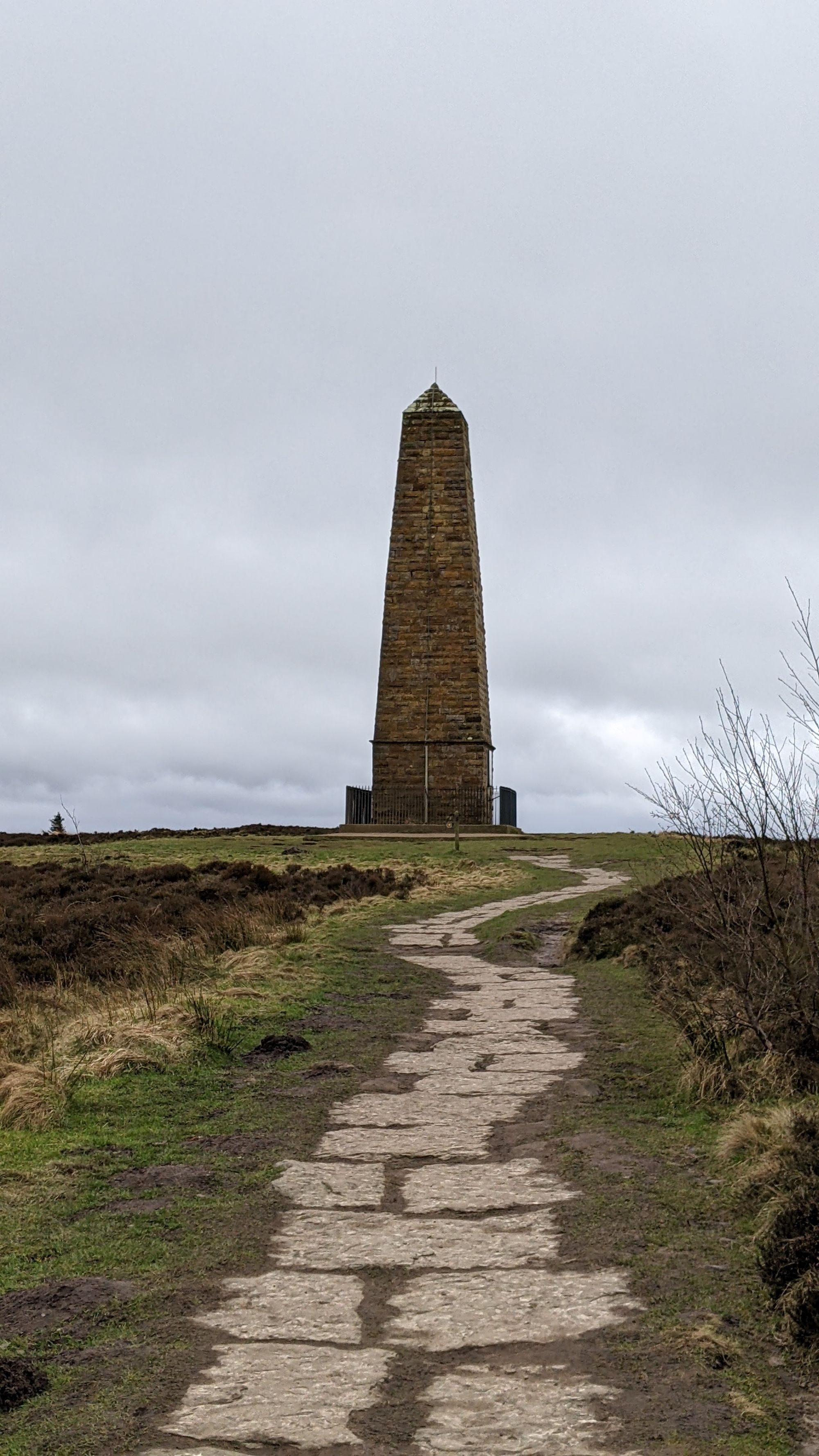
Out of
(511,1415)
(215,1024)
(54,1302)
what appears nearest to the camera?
(511,1415)

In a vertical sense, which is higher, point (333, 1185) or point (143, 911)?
point (143, 911)

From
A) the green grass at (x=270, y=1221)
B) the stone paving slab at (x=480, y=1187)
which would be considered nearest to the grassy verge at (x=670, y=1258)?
the green grass at (x=270, y=1221)

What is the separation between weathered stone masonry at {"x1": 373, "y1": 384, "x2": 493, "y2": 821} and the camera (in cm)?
3177

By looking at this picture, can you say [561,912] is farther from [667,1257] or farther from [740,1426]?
[740,1426]

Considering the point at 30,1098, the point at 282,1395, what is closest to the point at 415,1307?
the point at 282,1395

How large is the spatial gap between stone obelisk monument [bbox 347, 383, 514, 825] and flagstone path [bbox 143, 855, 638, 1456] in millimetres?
24832

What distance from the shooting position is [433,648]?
104ft

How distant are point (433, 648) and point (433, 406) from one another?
692cm

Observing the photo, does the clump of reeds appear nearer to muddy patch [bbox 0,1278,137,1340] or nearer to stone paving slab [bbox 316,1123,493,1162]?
stone paving slab [bbox 316,1123,493,1162]

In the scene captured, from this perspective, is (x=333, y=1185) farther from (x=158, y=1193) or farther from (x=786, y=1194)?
(x=786, y=1194)

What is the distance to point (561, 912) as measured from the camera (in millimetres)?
16141

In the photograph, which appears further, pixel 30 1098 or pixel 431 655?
pixel 431 655

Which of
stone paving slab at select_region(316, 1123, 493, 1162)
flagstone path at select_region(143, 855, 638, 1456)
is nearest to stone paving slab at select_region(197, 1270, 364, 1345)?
flagstone path at select_region(143, 855, 638, 1456)

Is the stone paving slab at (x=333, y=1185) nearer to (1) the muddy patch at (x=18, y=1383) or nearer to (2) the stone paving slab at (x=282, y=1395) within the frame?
(2) the stone paving slab at (x=282, y=1395)
